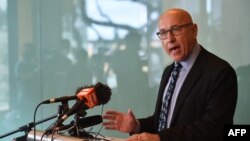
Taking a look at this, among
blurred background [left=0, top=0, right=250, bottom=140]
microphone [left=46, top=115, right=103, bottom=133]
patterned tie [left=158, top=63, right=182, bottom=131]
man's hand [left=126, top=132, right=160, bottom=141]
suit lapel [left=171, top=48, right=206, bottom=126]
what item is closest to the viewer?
man's hand [left=126, top=132, right=160, bottom=141]

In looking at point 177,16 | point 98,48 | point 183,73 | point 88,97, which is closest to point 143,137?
point 88,97

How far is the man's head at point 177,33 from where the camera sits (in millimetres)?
1856

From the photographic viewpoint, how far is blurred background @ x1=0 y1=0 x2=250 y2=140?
3.16m

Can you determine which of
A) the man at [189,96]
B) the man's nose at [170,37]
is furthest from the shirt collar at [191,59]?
the man's nose at [170,37]

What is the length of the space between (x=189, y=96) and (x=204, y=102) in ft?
0.27

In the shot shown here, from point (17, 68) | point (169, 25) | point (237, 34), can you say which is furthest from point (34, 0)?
point (169, 25)

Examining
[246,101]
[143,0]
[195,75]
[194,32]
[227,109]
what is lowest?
[246,101]

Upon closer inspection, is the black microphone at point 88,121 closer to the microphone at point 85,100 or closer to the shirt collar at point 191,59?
the microphone at point 85,100

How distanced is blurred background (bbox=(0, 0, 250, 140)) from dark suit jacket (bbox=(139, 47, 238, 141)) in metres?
1.38

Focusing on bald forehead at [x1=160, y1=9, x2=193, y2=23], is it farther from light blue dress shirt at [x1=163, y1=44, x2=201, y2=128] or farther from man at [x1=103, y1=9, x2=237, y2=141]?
light blue dress shirt at [x1=163, y1=44, x2=201, y2=128]

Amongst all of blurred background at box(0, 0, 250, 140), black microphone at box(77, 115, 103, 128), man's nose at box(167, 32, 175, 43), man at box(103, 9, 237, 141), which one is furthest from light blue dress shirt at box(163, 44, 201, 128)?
blurred background at box(0, 0, 250, 140)

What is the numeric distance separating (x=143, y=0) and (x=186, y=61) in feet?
6.00

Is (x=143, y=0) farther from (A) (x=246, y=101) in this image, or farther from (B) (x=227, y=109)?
(B) (x=227, y=109)

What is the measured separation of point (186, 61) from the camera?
75.4 inches
